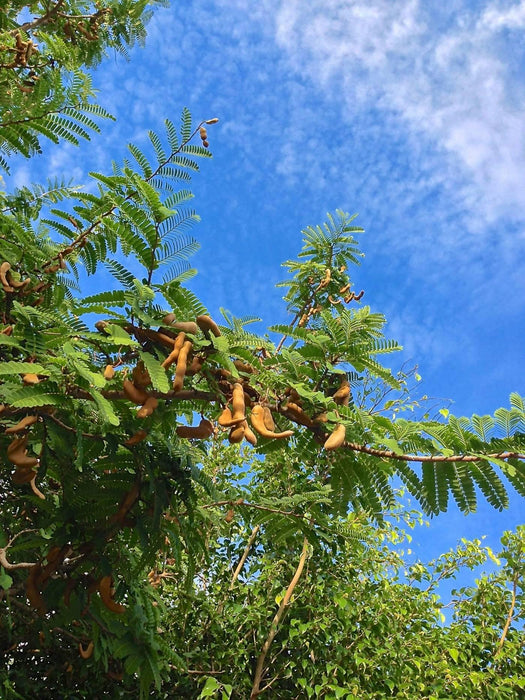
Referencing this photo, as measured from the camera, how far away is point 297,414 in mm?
2145

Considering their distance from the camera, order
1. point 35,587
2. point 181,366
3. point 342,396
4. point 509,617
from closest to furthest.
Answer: point 181,366 < point 342,396 < point 35,587 < point 509,617

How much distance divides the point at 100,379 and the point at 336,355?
89cm

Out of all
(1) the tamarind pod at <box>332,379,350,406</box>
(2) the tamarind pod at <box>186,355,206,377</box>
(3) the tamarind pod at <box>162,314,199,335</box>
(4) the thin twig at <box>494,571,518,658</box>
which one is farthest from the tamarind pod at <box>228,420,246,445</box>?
(4) the thin twig at <box>494,571,518,658</box>

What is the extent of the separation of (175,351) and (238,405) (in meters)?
0.26

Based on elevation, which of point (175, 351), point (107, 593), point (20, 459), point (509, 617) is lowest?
point (107, 593)

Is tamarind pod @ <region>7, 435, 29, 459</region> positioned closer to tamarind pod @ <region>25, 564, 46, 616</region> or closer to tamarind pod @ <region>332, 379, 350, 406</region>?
tamarind pod @ <region>25, 564, 46, 616</region>

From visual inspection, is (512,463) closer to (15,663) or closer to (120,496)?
Result: (120,496)

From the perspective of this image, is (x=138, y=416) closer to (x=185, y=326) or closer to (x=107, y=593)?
(x=185, y=326)

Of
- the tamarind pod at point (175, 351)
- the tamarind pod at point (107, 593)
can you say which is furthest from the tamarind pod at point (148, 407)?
the tamarind pod at point (107, 593)

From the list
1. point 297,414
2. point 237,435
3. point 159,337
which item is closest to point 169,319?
point 159,337

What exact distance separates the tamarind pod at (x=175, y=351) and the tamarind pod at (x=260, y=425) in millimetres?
319

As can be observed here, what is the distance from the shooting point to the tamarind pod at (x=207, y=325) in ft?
6.47

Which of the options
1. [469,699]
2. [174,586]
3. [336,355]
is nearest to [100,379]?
[336,355]

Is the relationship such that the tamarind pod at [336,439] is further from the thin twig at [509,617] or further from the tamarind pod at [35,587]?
the thin twig at [509,617]
